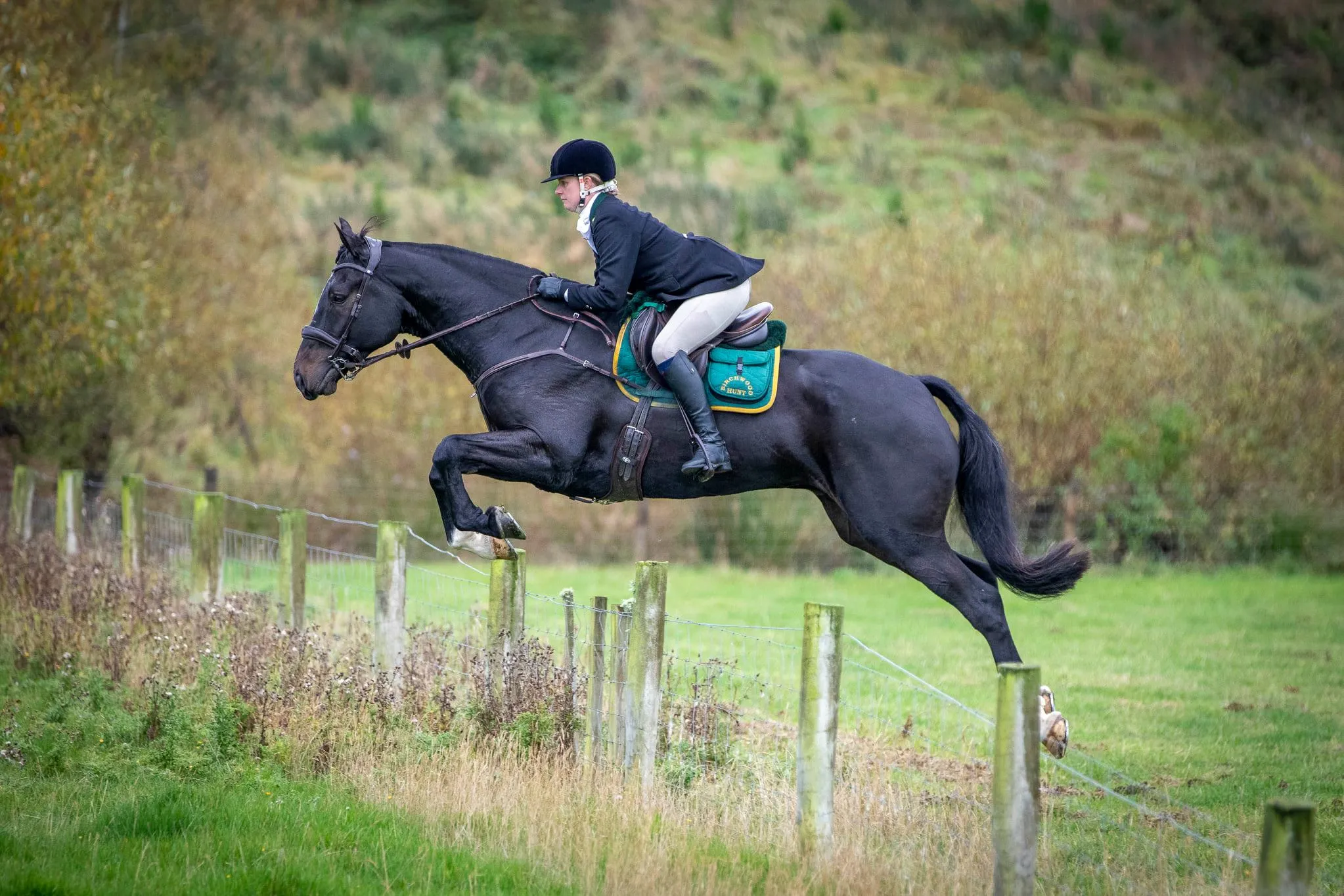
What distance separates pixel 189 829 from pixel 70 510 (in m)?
7.11

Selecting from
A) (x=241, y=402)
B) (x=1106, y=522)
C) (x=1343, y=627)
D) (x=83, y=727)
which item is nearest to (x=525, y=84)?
(x=241, y=402)

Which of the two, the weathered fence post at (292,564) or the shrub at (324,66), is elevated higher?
the shrub at (324,66)

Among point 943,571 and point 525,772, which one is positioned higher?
point 943,571

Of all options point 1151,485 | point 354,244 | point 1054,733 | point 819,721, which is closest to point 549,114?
point 1151,485

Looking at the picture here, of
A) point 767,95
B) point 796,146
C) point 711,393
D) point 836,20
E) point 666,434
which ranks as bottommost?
point 666,434

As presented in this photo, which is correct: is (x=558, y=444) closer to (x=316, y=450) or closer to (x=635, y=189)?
(x=316, y=450)

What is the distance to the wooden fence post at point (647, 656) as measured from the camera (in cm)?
618

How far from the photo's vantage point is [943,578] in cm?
664

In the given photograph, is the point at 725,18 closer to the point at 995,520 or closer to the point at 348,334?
the point at 348,334

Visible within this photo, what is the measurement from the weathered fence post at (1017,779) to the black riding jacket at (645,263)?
2.81m

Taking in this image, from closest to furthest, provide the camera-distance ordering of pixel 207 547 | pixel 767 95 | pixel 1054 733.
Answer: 1. pixel 1054 733
2. pixel 207 547
3. pixel 767 95

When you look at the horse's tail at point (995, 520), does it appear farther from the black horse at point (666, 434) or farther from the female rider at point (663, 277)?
the female rider at point (663, 277)

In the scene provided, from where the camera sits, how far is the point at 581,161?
663cm

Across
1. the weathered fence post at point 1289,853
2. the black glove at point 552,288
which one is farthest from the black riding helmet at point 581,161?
the weathered fence post at point 1289,853
